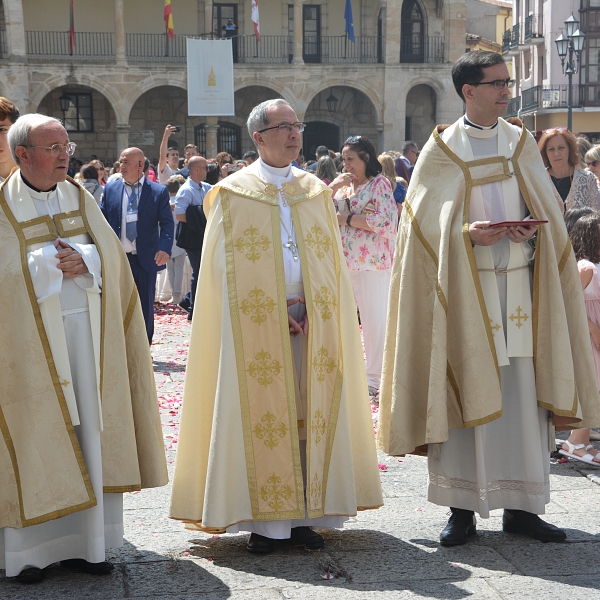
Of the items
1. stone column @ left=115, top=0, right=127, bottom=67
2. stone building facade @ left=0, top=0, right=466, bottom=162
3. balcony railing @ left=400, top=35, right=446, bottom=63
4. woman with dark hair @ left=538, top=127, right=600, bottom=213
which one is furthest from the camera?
balcony railing @ left=400, top=35, right=446, bottom=63

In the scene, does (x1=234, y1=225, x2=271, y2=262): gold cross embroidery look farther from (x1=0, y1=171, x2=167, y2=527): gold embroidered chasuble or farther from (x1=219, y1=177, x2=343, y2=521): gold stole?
(x1=0, y1=171, x2=167, y2=527): gold embroidered chasuble

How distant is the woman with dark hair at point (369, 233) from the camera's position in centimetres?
734

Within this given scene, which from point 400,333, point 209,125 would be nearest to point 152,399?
point 400,333

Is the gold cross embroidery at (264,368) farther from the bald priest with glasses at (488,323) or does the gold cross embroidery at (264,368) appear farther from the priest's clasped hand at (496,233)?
the priest's clasped hand at (496,233)

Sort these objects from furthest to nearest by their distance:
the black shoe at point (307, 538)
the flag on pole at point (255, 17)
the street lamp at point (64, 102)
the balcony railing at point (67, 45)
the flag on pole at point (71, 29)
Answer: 1. the street lamp at point (64, 102)
2. the balcony railing at point (67, 45)
3. the flag on pole at point (255, 17)
4. the flag on pole at point (71, 29)
5. the black shoe at point (307, 538)

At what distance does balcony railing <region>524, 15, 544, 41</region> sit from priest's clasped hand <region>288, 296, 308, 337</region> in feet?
125

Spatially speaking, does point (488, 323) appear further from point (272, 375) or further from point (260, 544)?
point (260, 544)

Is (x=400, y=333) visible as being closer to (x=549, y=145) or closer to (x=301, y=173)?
(x=301, y=173)

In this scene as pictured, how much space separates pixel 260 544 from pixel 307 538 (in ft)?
0.69

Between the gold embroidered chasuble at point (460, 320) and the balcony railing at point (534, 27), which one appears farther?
the balcony railing at point (534, 27)

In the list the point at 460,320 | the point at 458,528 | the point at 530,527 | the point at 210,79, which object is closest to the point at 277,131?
the point at 460,320

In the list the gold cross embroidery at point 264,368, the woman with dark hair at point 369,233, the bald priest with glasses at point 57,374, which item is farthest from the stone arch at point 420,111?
the bald priest with glasses at point 57,374

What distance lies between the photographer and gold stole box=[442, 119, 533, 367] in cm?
437

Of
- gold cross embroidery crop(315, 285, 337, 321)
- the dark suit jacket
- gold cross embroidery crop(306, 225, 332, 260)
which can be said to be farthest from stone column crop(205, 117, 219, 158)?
gold cross embroidery crop(315, 285, 337, 321)
